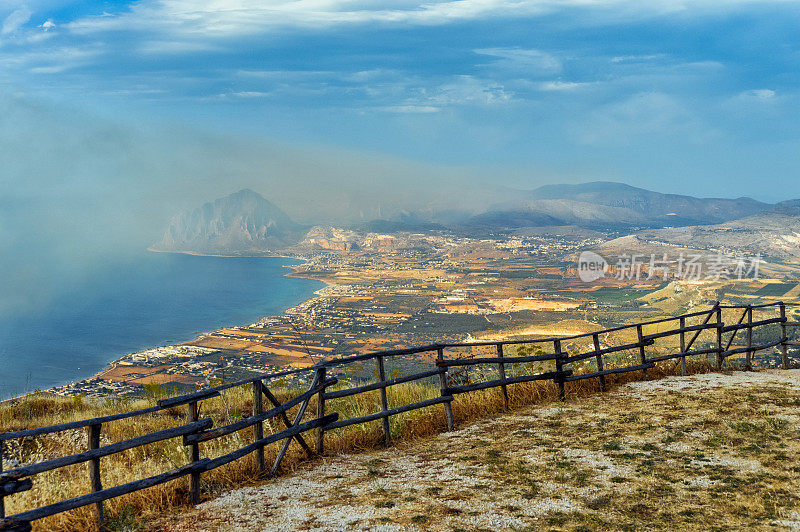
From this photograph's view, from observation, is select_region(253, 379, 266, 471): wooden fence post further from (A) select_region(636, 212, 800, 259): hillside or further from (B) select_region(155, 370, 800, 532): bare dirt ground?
(A) select_region(636, 212, 800, 259): hillside

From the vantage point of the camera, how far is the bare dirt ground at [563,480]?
506cm

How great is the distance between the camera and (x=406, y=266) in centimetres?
17512

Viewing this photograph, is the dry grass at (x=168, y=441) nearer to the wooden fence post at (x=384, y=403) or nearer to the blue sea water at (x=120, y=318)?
the wooden fence post at (x=384, y=403)

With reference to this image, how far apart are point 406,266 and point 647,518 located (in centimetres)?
17015

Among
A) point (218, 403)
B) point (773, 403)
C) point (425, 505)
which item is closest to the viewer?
point (425, 505)

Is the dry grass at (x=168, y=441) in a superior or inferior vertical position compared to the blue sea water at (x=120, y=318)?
superior

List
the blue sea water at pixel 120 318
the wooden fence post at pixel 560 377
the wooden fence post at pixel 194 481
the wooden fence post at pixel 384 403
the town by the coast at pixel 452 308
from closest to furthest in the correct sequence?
the wooden fence post at pixel 194 481 < the wooden fence post at pixel 384 403 < the wooden fence post at pixel 560 377 < the town by the coast at pixel 452 308 < the blue sea water at pixel 120 318

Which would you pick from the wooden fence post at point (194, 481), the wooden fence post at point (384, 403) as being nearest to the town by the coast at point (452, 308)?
the wooden fence post at point (384, 403)

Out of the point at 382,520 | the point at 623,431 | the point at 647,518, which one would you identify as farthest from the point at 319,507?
the point at 623,431

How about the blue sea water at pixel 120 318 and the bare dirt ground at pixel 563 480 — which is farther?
the blue sea water at pixel 120 318

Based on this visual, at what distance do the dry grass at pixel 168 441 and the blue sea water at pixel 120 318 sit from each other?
135 ft

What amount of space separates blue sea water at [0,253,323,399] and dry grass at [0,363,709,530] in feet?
135

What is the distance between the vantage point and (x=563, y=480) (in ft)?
19.6

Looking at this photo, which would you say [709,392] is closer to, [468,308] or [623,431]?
[623,431]
